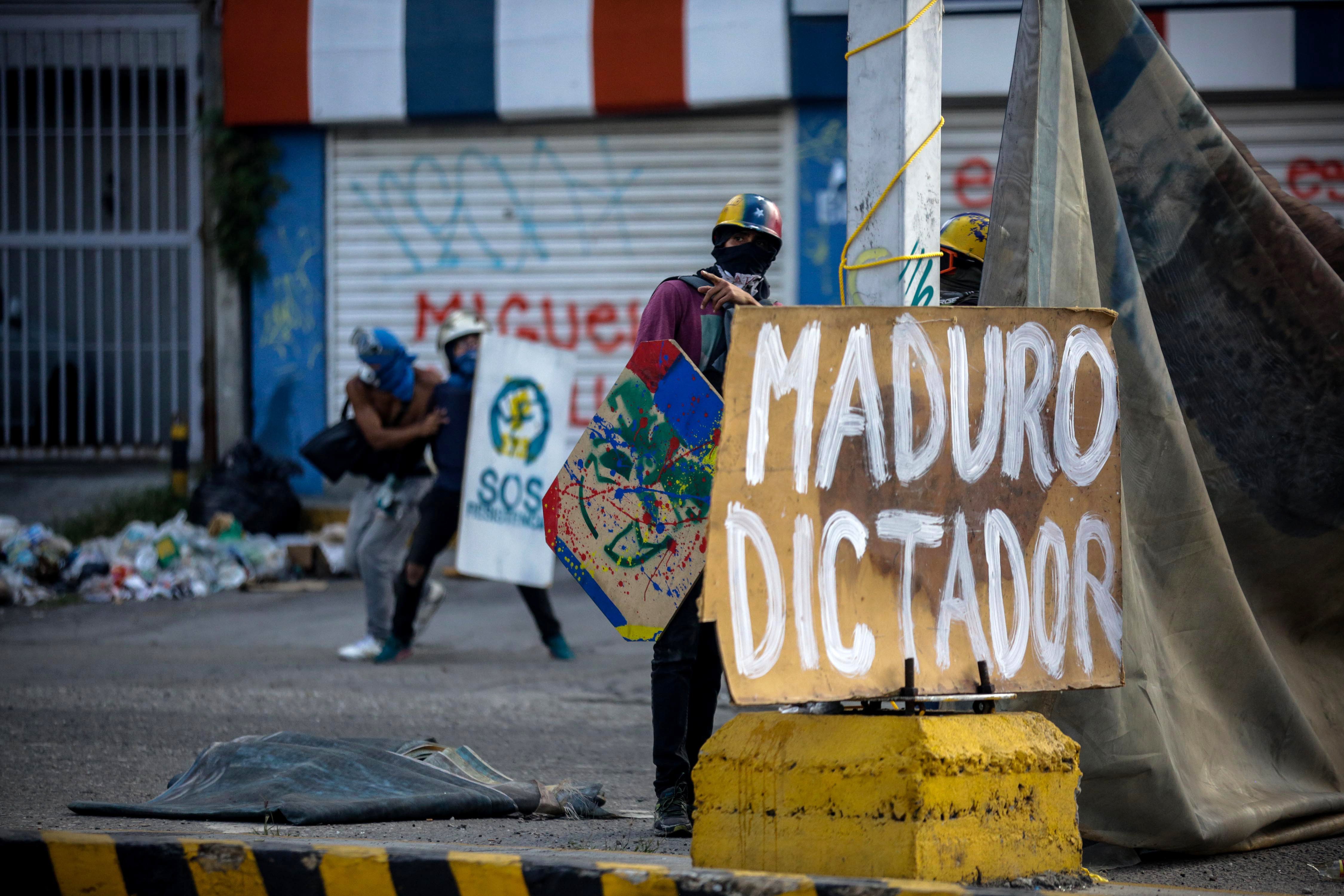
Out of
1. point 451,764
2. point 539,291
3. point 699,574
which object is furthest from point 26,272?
point 699,574

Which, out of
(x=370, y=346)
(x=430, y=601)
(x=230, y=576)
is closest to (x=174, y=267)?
(x=230, y=576)

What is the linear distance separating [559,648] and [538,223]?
5014mm

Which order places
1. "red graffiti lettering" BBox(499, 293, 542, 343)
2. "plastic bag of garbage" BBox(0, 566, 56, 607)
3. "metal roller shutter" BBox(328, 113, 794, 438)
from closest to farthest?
"plastic bag of garbage" BBox(0, 566, 56, 607), "metal roller shutter" BBox(328, 113, 794, 438), "red graffiti lettering" BBox(499, 293, 542, 343)

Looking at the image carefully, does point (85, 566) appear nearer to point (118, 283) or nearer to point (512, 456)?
point (118, 283)

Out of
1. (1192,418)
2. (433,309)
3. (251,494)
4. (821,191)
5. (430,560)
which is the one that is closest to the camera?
(1192,418)

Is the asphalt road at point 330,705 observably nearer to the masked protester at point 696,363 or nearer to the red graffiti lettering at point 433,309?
the masked protester at point 696,363

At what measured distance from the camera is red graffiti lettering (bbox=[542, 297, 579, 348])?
11.2m

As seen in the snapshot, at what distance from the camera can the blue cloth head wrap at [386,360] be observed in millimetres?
7148

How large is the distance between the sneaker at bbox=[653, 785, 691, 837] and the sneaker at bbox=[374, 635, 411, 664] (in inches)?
149

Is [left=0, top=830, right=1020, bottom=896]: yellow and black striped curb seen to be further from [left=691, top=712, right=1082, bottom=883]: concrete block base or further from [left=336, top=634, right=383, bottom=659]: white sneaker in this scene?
[left=336, top=634, right=383, bottom=659]: white sneaker

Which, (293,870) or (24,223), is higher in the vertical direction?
(24,223)

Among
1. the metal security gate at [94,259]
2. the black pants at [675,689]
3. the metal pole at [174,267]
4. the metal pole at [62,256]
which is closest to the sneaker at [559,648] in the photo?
the black pants at [675,689]

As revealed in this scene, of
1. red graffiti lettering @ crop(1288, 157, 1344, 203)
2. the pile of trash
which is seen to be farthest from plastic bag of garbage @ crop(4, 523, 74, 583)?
red graffiti lettering @ crop(1288, 157, 1344, 203)

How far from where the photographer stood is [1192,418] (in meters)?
3.91
